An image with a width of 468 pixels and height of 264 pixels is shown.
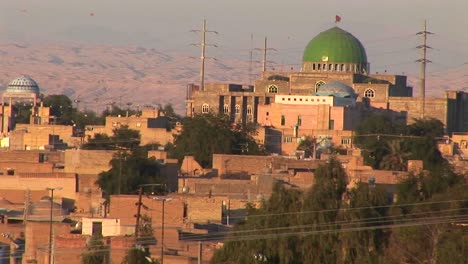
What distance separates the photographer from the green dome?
89.7 m

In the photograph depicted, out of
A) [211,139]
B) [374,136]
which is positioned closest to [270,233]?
[211,139]

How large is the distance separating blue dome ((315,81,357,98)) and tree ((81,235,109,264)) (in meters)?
47.5

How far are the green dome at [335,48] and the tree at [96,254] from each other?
5259 centimetres

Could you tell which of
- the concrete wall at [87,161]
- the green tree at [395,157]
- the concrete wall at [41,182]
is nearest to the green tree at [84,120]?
the green tree at [395,157]

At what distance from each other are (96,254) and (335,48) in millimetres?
53986

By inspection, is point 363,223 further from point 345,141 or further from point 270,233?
point 345,141

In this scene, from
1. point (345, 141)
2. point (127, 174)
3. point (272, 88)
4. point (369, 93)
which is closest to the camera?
point (127, 174)

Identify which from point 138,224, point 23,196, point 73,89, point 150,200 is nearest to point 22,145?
point 23,196

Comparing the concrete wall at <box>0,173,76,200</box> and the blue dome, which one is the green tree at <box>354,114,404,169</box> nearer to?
the blue dome

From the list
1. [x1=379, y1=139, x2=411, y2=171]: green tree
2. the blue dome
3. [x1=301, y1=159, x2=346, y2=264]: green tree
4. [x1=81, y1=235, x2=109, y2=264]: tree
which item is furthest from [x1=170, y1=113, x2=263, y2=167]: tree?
[x1=81, y1=235, x2=109, y2=264]: tree

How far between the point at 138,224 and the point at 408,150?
98.6 ft

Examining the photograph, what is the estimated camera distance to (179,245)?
1516 inches

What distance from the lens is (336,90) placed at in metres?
85.1

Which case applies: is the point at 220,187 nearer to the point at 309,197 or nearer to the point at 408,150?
the point at 309,197
